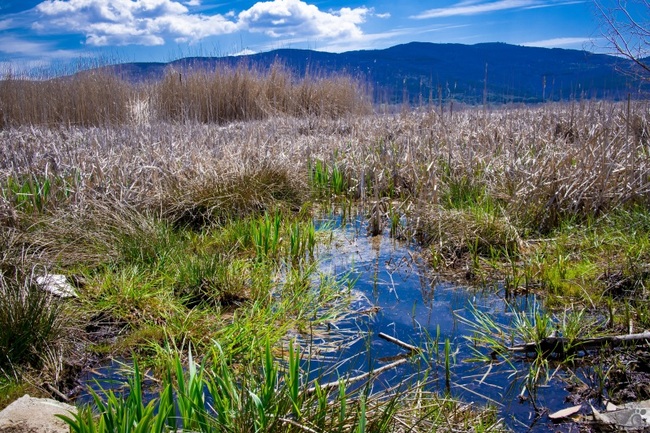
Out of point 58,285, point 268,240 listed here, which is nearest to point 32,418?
point 58,285

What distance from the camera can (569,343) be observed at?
273 centimetres

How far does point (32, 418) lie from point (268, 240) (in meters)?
2.53

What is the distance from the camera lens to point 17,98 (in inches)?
544

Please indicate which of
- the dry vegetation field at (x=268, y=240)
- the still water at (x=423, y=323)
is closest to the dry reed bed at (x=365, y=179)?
the dry vegetation field at (x=268, y=240)

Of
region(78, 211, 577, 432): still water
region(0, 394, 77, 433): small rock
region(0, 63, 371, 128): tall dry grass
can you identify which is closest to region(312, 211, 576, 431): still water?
region(78, 211, 577, 432): still water

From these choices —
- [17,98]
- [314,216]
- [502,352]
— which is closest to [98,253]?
[314,216]

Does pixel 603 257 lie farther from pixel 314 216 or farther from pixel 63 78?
pixel 63 78

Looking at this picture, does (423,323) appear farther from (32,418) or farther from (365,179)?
(365,179)

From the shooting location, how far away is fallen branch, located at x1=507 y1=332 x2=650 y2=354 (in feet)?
8.86

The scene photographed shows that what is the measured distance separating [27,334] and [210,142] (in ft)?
17.7

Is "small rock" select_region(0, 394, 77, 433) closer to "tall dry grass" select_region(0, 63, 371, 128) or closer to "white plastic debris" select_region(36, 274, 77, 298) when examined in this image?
"white plastic debris" select_region(36, 274, 77, 298)

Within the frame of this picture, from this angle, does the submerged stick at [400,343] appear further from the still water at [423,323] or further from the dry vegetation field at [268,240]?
the dry vegetation field at [268,240]

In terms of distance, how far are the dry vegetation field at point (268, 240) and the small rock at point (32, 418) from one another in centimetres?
50

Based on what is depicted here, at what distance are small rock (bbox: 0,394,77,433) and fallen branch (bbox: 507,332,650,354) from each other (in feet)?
6.85
